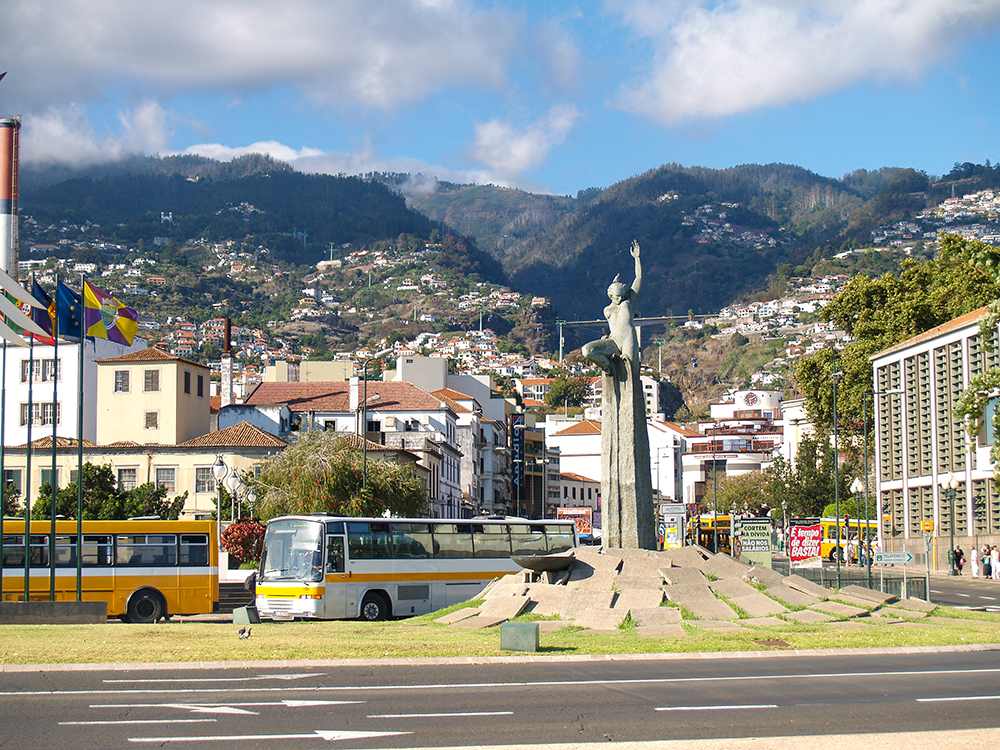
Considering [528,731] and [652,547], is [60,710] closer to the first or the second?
[528,731]

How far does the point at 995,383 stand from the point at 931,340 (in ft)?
157

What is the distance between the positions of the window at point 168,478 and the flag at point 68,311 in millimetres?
33905

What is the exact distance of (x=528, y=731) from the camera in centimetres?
1138

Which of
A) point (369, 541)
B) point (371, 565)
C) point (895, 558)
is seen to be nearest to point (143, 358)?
point (369, 541)

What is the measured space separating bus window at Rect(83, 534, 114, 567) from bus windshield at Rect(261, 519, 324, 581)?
14.3 feet

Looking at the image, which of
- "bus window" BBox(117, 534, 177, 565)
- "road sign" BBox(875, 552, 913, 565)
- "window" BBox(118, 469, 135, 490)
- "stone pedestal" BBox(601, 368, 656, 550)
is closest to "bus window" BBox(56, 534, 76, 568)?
"bus window" BBox(117, 534, 177, 565)

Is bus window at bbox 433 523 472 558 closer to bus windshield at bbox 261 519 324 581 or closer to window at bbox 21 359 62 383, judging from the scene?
bus windshield at bbox 261 519 324 581

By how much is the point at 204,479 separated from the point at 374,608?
37.8 m

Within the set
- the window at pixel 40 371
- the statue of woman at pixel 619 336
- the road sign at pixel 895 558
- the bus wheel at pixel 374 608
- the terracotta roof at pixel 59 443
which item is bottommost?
the bus wheel at pixel 374 608

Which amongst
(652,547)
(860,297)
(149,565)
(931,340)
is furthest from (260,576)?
(860,297)

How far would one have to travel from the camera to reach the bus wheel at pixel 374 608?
2966 centimetres

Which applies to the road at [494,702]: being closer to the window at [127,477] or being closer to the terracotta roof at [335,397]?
the window at [127,477]

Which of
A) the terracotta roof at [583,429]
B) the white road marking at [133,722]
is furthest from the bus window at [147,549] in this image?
the terracotta roof at [583,429]

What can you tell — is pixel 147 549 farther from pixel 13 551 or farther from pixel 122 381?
pixel 122 381
